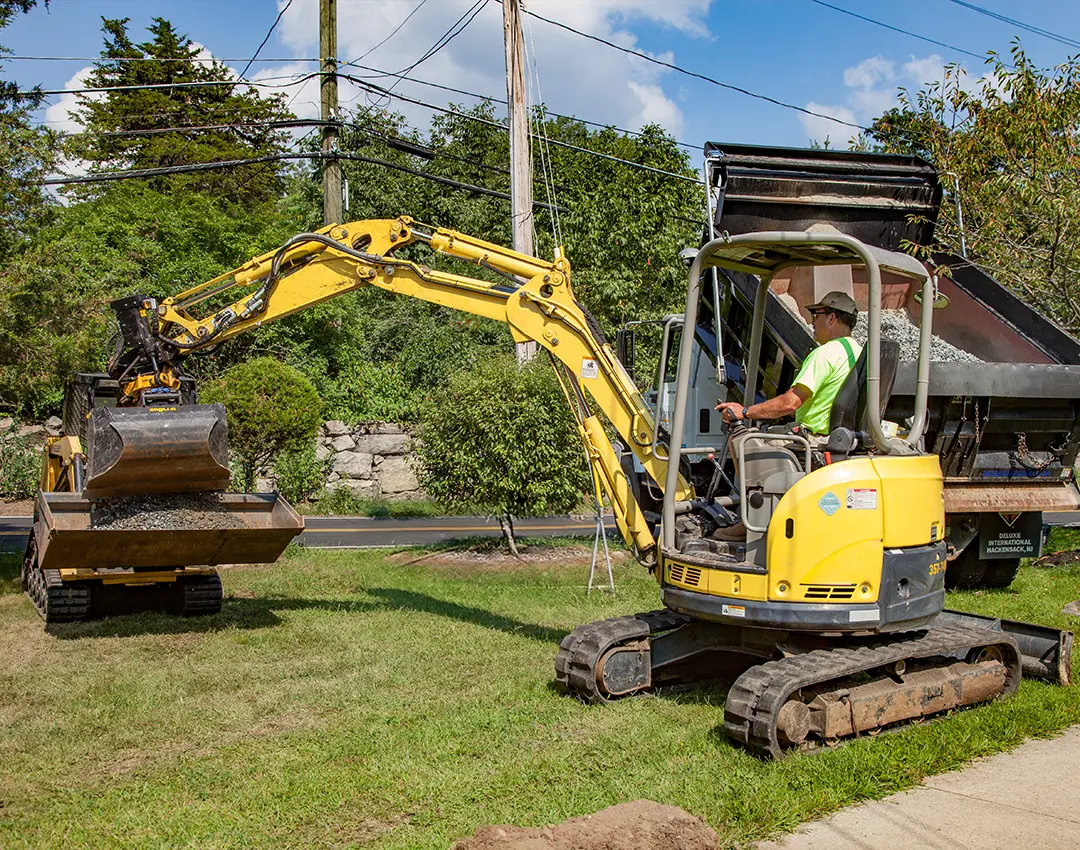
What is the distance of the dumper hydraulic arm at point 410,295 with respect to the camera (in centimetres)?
904

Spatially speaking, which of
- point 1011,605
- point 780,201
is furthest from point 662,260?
point 1011,605

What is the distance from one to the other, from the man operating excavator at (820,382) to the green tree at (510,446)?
7761 millimetres

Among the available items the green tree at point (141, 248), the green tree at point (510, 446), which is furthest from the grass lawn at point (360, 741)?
the green tree at point (141, 248)

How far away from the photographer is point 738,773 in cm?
596

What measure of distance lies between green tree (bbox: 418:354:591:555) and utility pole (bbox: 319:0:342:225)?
348 inches

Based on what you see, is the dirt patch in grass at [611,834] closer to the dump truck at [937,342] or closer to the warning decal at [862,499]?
the warning decal at [862,499]

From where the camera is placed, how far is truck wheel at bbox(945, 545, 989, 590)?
1208 centimetres

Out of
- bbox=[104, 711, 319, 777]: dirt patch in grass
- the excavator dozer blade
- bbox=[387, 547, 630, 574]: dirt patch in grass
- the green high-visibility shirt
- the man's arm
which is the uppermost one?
the green high-visibility shirt

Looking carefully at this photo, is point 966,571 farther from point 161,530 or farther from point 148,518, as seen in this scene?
point 148,518

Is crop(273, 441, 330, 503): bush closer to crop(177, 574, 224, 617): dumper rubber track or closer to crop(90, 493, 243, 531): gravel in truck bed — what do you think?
crop(177, 574, 224, 617): dumper rubber track

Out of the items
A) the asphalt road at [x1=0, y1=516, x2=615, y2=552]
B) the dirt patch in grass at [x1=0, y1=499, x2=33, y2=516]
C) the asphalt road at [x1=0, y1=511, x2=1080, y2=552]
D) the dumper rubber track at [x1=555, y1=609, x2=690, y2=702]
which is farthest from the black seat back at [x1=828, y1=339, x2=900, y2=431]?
the dirt patch in grass at [x1=0, y1=499, x2=33, y2=516]

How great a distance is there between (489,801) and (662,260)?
16.5 metres

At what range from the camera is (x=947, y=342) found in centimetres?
1132

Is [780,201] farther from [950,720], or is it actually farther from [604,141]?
[604,141]
